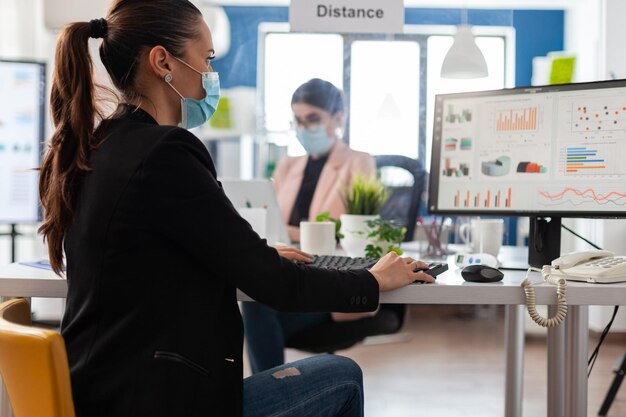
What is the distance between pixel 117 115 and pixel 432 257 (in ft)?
3.91

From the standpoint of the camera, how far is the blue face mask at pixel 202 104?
1403 mm

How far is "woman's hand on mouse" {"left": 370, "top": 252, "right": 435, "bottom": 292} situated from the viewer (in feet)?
4.22

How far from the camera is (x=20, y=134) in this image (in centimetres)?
400

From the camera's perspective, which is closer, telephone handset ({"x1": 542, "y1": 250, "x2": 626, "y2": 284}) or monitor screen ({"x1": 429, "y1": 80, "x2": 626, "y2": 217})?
telephone handset ({"x1": 542, "y1": 250, "x2": 626, "y2": 284})

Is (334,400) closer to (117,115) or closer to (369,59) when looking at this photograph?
(117,115)

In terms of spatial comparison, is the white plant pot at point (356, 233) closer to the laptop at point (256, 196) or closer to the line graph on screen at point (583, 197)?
the laptop at point (256, 196)

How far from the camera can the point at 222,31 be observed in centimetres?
497

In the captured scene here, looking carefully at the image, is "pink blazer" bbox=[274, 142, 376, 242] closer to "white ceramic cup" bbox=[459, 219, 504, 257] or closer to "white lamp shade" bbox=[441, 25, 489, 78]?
"white lamp shade" bbox=[441, 25, 489, 78]

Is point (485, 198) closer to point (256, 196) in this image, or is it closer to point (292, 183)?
point (256, 196)

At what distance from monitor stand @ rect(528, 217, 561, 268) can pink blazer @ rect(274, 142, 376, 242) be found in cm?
177

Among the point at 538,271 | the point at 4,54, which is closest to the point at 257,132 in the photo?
the point at 4,54

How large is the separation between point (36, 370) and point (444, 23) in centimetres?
544

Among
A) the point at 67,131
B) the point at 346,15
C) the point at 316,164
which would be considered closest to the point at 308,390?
the point at 67,131

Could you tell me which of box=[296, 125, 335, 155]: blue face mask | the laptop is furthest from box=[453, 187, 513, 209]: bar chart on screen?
box=[296, 125, 335, 155]: blue face mask
